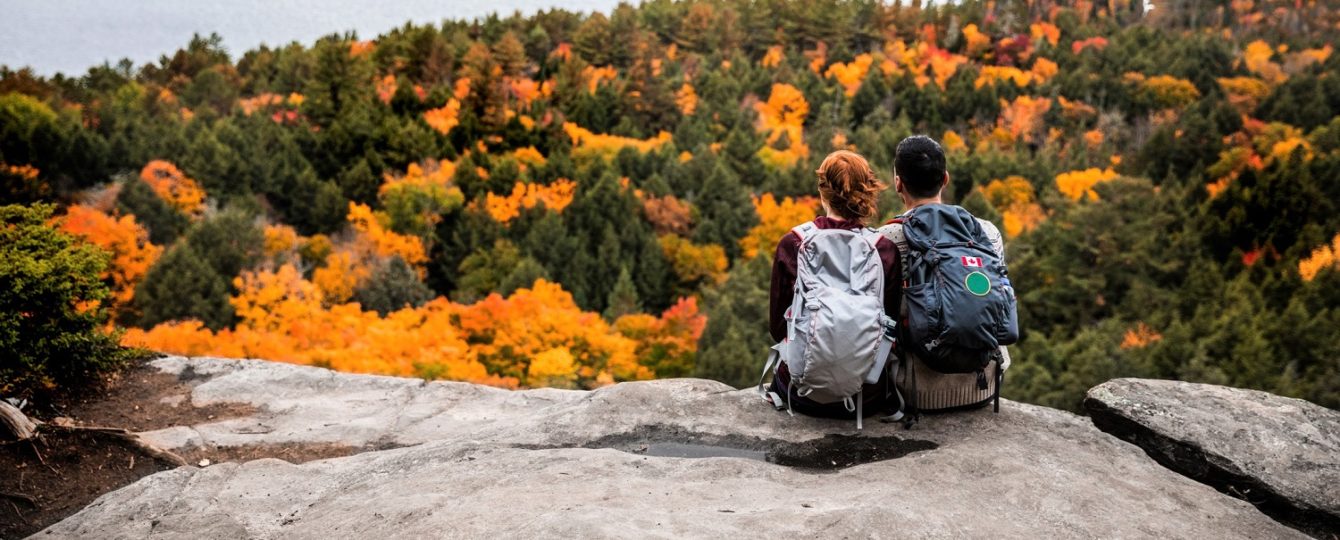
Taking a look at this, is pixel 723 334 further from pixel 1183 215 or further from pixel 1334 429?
pixel 1334 429

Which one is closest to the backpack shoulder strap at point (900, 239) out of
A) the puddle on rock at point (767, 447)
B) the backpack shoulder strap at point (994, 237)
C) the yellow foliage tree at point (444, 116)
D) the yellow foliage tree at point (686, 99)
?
the backpack shoulder strap at point (994, 237)

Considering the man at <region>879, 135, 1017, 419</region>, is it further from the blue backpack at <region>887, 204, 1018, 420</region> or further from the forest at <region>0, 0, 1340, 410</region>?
the forest at <region>0, 0, 1340, 410</region>

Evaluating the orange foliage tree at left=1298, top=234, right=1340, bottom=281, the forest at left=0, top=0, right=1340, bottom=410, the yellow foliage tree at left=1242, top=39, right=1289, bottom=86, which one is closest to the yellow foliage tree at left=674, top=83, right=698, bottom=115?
the forest at left=0, top=0, right=1340, bottom=410

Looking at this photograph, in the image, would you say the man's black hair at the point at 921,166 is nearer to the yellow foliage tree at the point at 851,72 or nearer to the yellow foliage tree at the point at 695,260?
the yellow foliage tree at the point at 695,260

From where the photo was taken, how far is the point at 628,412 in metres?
6.11

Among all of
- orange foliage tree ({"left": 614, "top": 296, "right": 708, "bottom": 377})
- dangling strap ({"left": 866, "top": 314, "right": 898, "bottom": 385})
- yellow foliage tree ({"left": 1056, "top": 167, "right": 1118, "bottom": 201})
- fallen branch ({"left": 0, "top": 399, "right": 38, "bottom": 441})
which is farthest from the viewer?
yellow foliage tree ({"left": 1056, "top": 167, "right": 1118, "bottom": 201})

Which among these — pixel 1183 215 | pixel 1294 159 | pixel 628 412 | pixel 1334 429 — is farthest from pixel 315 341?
pixel 1294 159

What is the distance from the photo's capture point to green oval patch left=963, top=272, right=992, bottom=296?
4.77 meters

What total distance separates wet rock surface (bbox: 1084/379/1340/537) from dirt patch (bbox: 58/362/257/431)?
21.8 feet

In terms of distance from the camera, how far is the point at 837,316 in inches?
187

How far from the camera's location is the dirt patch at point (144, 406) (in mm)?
6891

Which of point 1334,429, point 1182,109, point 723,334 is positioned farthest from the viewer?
point 1182,109

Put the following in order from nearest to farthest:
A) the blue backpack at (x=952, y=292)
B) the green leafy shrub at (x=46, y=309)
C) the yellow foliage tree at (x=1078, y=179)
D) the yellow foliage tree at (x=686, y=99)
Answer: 1. the blue backpack at (x=952, y=292)
2. the green leafy shrub at (x=46, y=309)
3. the yellow foliage tree at (x=1078, y=179)
4. the yellow foliage tree at (x=686, y=99)

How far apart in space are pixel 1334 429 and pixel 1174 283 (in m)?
48.6
